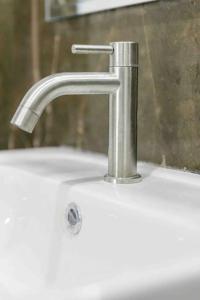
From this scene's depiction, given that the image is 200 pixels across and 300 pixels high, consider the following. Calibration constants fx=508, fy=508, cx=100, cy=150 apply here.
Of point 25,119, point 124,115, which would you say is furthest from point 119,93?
point 25,119

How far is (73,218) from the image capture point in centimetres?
62

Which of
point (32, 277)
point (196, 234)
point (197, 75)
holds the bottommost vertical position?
point (32, 277)

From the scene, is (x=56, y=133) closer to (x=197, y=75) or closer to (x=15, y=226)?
(x=15, y=226)

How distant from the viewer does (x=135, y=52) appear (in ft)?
2.10

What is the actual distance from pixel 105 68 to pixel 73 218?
30 centimetres

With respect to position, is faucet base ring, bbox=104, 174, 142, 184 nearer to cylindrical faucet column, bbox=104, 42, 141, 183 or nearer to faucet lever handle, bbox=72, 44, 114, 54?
cylindrical faucet column, bbox=104, 42, 141, 183

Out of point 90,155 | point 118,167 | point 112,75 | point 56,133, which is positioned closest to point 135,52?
point 112,75

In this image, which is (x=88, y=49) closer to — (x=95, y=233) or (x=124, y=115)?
(x=124, y=115)

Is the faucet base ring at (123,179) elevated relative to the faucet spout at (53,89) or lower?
lower

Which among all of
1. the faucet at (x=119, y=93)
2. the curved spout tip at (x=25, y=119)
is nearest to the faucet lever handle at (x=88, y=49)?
the faucet at (x=119, y=93)

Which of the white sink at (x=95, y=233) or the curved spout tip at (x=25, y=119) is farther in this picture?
the curved spout tip at (x=25, y=119)

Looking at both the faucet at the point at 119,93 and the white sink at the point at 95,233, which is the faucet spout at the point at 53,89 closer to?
the faucet at the point at 119,93

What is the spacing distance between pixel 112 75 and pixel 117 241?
0.70ft

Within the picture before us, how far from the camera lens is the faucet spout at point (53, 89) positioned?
1.84 feet
